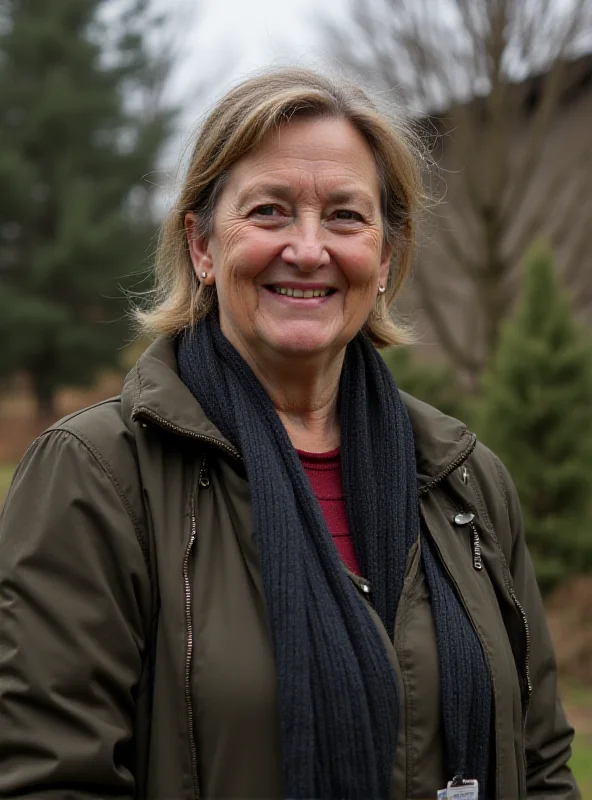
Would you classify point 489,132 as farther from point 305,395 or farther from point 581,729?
point 305,395

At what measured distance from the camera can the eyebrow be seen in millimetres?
2330

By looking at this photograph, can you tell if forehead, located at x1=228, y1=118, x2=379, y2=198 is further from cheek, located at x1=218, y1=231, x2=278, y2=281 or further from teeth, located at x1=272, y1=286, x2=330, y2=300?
teeth, located at x1=272, y1=286, x2=330, y2=300

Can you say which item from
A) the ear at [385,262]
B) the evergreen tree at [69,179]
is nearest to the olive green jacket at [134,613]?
the ear at [385,262]

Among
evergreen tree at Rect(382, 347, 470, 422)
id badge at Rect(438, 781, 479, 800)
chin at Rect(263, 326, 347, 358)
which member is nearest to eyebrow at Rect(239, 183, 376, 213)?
chin at Rect(263, 326, 347, 358)

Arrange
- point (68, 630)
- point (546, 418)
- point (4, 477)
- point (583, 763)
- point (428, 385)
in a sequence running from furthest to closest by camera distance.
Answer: point (4, 477) → point (428, 385) → point (546, 418) → point (583, 763) → point (68, 630)

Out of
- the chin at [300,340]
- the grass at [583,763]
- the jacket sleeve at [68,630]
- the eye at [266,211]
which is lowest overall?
the grass at [583,763]

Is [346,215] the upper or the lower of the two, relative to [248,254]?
upper

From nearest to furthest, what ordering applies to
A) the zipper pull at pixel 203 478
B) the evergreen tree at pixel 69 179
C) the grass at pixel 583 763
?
1. the zipper pull at pixel 203 478
2. the grass at pixel 583 763
3. the evergreen tree at pixel 69 179

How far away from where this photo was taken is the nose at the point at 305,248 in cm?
233

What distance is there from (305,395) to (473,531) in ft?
1.81

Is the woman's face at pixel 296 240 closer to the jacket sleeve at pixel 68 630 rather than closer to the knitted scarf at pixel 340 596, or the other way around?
the knitted scarf at pixel 340 596

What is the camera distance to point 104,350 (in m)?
24.5

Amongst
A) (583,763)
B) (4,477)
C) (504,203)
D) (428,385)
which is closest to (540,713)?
(583,763)

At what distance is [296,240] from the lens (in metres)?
2.35
